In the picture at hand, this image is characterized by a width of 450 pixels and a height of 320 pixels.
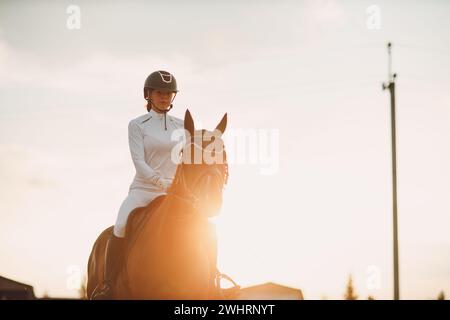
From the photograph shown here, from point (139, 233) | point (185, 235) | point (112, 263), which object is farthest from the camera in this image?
point (112, 263)

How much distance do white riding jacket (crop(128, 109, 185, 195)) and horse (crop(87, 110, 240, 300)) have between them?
0.47 m

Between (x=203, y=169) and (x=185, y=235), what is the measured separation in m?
1.04

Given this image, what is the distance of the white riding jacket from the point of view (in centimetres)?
1044

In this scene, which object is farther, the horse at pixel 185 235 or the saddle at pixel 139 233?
the saddle at pixel 139 233

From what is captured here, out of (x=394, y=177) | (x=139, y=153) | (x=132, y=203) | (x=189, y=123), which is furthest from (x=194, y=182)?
(x=394, y=177)

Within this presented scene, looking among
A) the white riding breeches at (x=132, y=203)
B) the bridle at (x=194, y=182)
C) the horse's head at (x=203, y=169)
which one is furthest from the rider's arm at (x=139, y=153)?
the horse's head at (x=203, y=169)

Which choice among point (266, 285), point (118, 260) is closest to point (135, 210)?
point (118, 260)

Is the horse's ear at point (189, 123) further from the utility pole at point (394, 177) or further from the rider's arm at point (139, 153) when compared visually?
the utility pole at point (394, 177)

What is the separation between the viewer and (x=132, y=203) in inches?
416

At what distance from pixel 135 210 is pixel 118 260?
81cm

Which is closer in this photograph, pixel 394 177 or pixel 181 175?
pixel 181 175

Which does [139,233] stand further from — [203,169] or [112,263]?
[203,169]

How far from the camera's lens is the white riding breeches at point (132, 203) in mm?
10523
